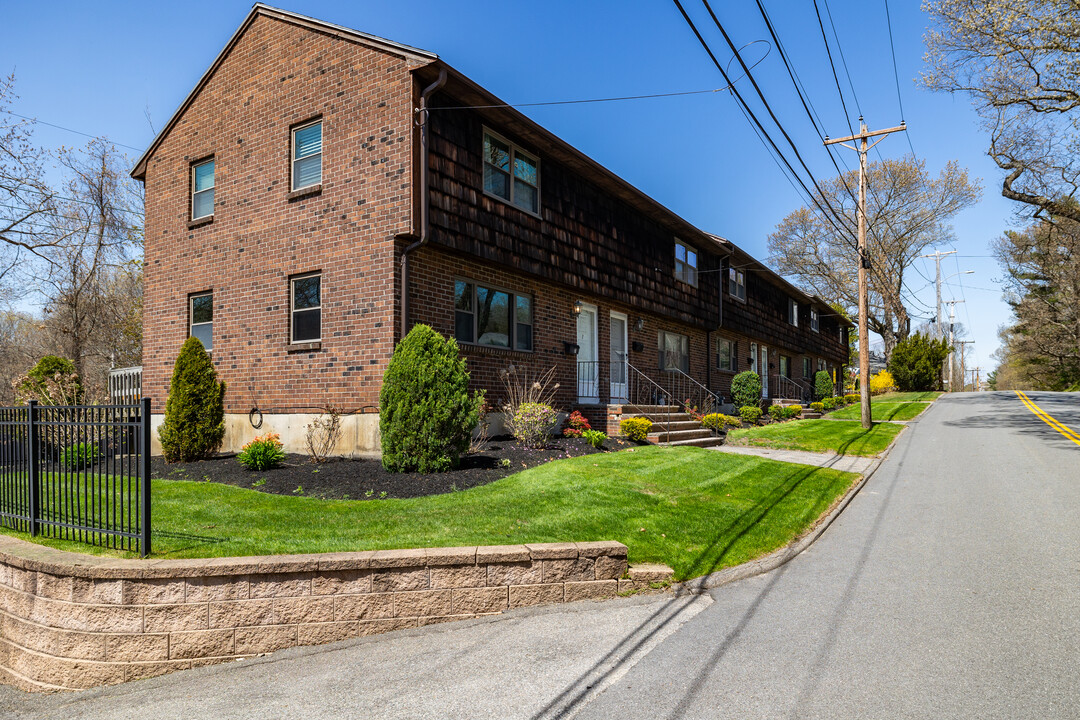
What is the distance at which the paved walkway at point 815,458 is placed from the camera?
38.9 ft

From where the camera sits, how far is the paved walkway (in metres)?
11.9

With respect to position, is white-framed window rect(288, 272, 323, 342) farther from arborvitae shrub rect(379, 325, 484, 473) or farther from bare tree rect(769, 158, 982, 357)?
bare tree rect(769, 158, 982, 357)

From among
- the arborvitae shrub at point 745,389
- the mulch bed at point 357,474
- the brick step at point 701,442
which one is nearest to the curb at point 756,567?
the mulch bed at point 357,474

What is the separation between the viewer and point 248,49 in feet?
42.1

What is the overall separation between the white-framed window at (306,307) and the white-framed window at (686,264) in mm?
11343

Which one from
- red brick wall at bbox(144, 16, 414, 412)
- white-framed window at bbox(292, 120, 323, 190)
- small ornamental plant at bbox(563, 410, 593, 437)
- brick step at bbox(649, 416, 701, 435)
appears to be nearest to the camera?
red brick wall at bbox(144, 16, 414, 412)

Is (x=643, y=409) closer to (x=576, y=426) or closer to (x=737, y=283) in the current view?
(x=576, y=426)

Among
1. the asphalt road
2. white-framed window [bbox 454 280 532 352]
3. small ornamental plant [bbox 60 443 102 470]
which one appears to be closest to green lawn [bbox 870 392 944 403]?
white-framed window [bbox 454 280 532 352]

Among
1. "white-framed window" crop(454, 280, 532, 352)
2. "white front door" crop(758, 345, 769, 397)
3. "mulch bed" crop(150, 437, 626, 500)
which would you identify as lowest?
"mulch bed" crop(150, 437, 626, 500)

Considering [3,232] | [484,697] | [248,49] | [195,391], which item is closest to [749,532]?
[484,697]

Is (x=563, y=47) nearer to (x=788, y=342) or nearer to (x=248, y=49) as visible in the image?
(x=248, y=49)

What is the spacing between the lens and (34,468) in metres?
6.46

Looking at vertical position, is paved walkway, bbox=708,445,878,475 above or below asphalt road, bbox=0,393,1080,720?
above

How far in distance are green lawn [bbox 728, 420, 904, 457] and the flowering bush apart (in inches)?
233
